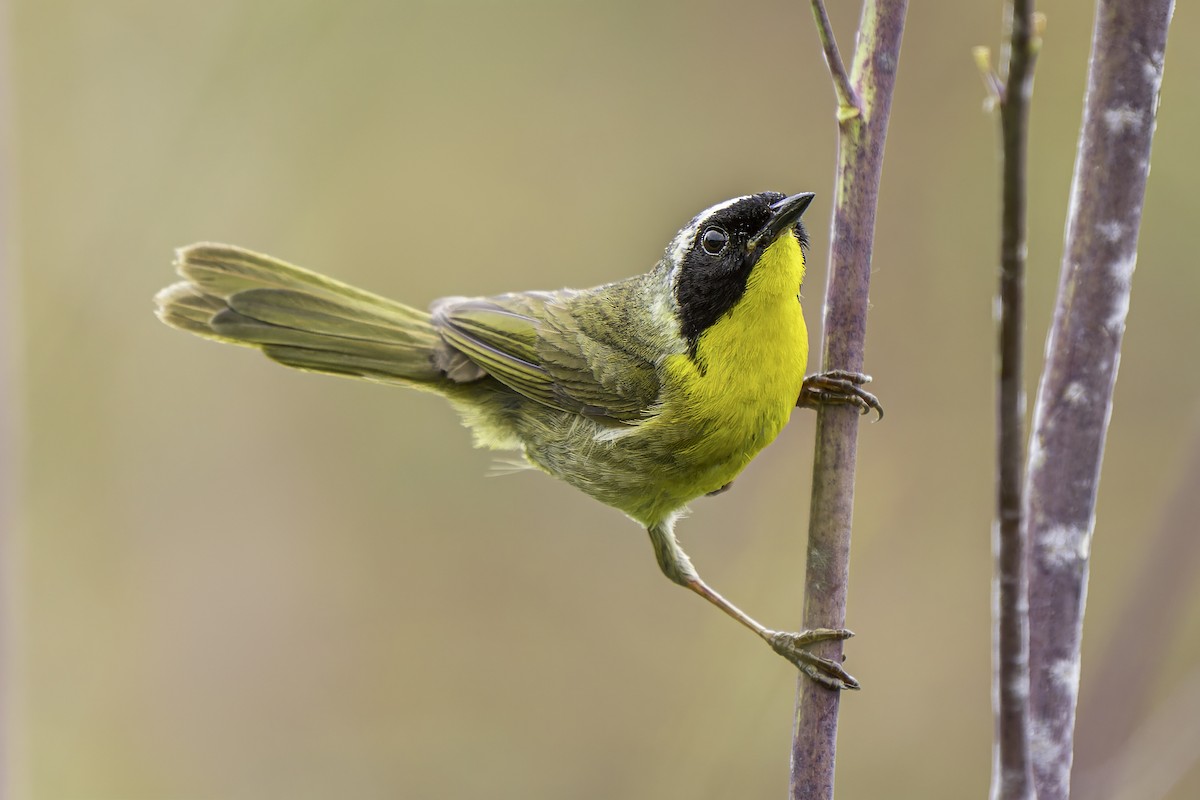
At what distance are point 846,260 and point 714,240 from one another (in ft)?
3.16

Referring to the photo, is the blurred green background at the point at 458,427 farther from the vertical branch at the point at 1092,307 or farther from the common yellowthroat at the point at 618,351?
the vertical branch at the point at 1092,307

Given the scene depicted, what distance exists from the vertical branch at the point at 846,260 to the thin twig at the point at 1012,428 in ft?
2.64

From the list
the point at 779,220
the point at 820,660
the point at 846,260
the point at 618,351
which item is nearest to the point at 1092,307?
the point at 846,260

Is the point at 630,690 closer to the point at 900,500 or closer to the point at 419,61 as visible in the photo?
the point at 900,500

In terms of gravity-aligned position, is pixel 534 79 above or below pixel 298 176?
above

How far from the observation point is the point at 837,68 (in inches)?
93.7

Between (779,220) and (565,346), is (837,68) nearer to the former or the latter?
(779,220)

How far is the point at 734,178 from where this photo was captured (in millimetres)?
5836

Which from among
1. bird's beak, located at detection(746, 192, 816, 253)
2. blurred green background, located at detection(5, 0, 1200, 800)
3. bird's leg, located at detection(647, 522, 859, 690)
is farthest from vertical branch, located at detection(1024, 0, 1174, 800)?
blurred green background, located at detection(5, 0, 1200, 800)

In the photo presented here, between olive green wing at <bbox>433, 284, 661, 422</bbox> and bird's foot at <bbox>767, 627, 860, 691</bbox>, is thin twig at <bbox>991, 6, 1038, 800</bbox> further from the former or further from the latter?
olive green wing at <bbox>433, 284, 661, 422</bbox>

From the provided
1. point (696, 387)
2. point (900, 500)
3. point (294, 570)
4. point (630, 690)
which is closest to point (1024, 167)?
point (696, 387)

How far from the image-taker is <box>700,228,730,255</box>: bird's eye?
337 cm

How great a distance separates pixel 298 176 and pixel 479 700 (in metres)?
3.04

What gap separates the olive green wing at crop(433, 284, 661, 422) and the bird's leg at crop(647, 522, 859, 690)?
50 centimetres
